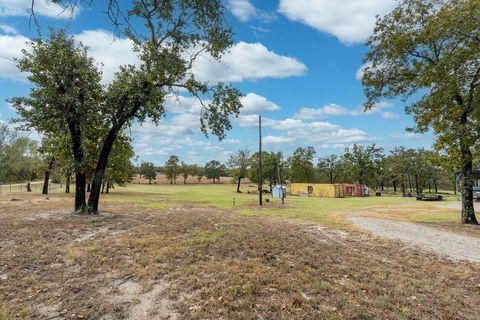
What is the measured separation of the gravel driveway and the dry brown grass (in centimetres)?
113

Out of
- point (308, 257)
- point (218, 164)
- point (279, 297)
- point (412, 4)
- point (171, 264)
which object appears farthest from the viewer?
point (218, 164)

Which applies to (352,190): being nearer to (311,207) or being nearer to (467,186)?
(311,207)

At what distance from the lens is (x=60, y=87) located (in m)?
14.2

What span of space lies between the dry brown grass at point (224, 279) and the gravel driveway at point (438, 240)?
113cm

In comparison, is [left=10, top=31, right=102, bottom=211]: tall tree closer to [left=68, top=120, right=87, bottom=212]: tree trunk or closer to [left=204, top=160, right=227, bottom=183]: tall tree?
[left=68, top=120, right=87, bottom=212]: tree trunk

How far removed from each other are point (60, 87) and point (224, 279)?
40.7 feet

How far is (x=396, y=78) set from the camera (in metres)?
17.4

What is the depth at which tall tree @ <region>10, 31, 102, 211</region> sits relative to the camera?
1361 cm

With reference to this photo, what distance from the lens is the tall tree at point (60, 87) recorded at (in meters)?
13.6

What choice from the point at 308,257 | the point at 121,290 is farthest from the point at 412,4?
→ the point at 121,290

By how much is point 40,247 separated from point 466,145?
16.6 m

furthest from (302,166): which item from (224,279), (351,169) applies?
(224,279)

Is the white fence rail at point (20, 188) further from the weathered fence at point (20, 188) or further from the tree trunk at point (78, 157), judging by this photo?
the tree trunk at point (78, 157)

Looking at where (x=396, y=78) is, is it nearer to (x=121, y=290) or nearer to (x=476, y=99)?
(x=476, y=99)
